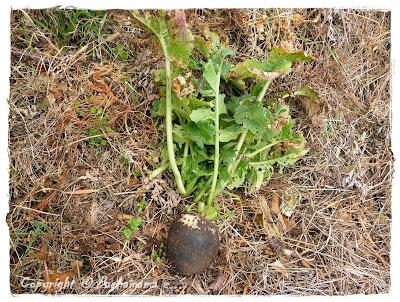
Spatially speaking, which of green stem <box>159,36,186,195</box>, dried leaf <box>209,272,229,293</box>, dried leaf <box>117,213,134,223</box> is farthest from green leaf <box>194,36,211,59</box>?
dried leaf <box>209,272,229,293</box>

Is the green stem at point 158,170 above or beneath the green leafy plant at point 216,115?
beneath

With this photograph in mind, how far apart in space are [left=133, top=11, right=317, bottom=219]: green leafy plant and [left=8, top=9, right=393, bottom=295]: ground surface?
132mm

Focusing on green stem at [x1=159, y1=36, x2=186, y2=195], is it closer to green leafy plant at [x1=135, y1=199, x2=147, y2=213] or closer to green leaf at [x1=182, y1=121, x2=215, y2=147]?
green leaf at [x1=182, y1=121, x2=215, y2=147]

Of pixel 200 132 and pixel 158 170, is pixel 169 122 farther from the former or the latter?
pixel 158 170

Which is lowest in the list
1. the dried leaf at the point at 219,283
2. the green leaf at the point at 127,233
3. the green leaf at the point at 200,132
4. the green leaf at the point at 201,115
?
the dried leaf at the point at 219,283

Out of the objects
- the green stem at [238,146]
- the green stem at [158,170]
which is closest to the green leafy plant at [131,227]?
the green stem at [158,170]

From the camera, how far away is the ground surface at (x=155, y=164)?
291cm

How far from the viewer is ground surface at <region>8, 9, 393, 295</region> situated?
2912 mm

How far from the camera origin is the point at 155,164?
2.97 meters

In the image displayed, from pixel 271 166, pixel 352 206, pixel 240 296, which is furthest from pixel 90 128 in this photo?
pixel 352 206

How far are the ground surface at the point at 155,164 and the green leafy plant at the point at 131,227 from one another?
0.08 ft

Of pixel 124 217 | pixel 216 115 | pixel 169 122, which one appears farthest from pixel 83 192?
pixel 216 115

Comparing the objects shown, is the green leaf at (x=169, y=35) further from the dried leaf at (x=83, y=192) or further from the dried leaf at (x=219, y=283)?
the dried leaf at (x=219, y=283)
